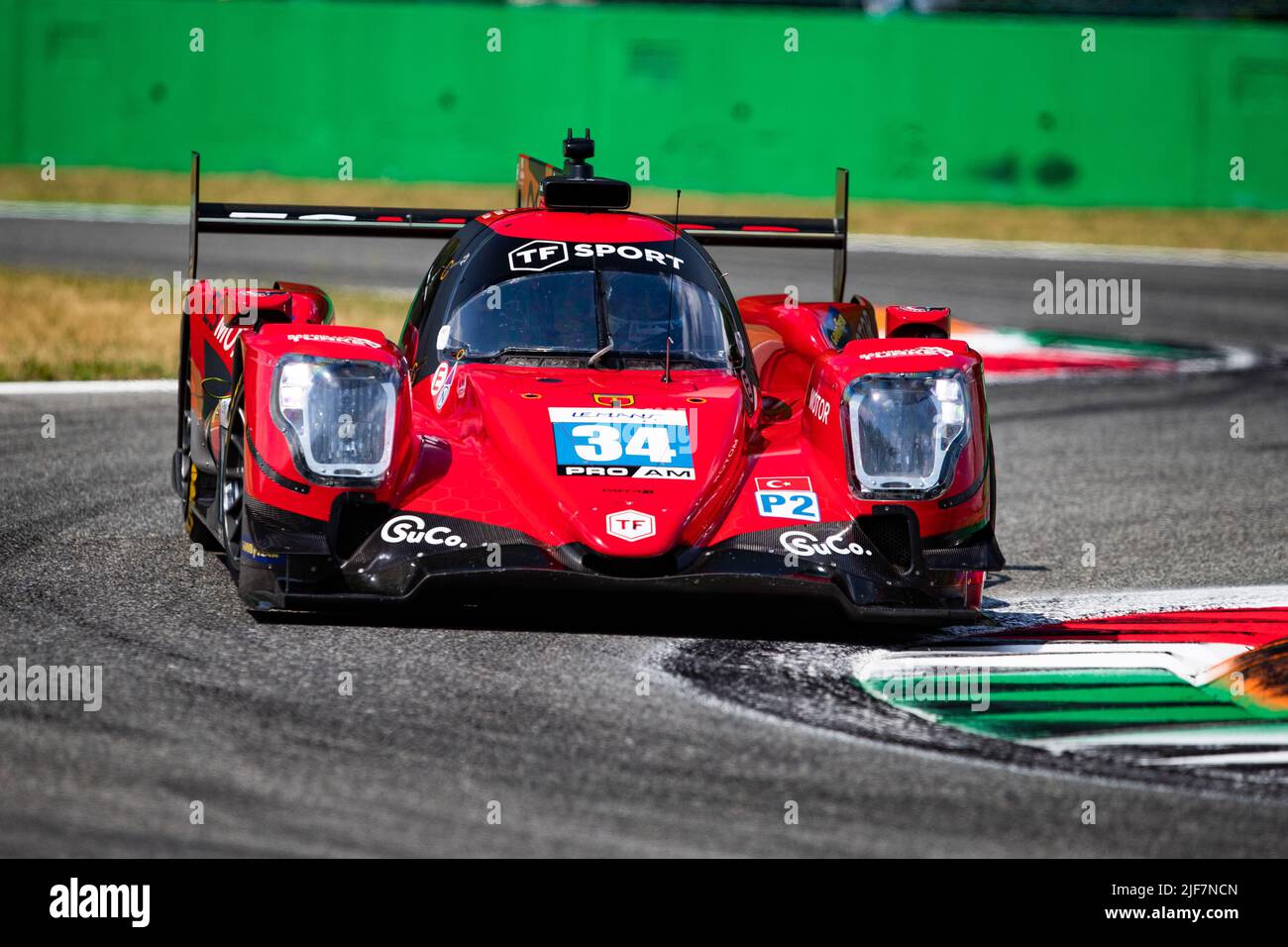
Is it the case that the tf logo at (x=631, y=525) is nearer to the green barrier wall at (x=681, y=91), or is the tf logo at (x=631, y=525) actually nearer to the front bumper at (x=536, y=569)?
the front bumper at (x=536, y=569)

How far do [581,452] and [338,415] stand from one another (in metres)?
0.83

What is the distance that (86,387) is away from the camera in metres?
11.8

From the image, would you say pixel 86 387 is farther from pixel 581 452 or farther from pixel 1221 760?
pixel 1221 760

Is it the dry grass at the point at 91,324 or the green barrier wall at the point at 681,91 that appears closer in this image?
the dry grass at the point at 91,324

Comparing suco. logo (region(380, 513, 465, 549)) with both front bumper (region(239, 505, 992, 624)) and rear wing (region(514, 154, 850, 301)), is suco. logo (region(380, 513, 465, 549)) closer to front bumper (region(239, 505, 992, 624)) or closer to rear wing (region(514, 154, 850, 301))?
front bumper (region(239, 505, 992, 624))

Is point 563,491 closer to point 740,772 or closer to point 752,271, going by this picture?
point 740,772

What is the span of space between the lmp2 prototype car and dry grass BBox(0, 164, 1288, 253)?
16473 millimetres

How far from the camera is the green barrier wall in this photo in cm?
2577

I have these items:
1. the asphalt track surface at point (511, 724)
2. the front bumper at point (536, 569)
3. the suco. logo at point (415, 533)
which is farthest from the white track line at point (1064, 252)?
the suco. logo at point (415, 533)

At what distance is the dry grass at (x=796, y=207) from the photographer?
24.7 m

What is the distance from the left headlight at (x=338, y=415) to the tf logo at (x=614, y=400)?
0.75 meters

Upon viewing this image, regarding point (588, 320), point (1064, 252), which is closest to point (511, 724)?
point (588, 320)
